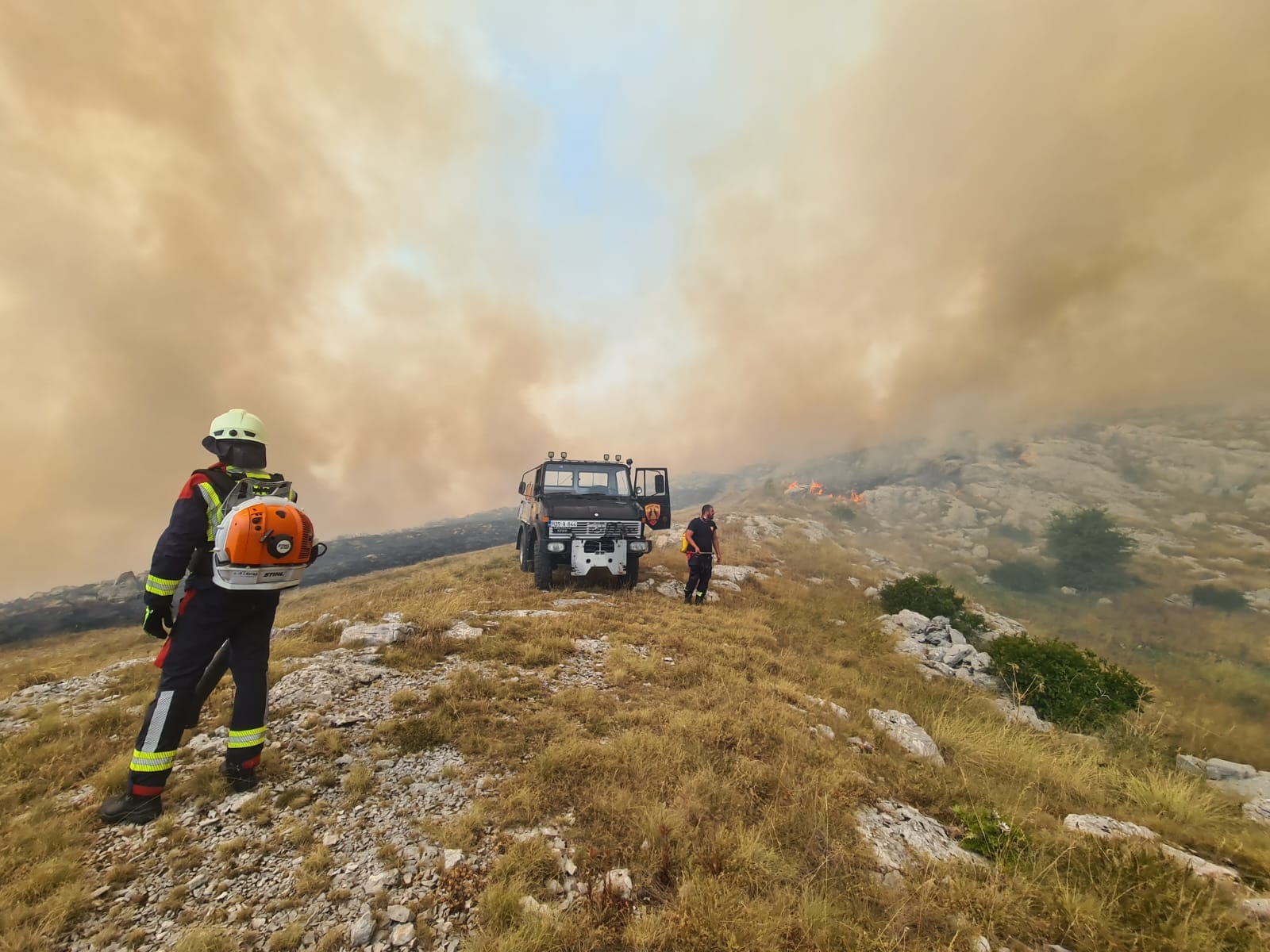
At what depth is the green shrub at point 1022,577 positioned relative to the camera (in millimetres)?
26641

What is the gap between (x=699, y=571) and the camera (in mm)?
11078

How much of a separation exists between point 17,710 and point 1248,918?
438 inches

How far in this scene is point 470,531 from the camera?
7294cm

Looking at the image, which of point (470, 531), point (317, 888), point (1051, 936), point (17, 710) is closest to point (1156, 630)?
point (1051, 936)

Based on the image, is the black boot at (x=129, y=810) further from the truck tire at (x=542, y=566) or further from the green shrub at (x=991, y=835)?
the truck tire at (x=542, y=566)

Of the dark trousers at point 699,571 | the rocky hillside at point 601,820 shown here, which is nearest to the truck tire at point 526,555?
the dark trousers at point 699,571

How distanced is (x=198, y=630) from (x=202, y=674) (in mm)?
321

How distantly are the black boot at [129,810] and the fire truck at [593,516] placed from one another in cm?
766

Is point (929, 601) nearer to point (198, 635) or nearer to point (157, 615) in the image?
point (198, 635)

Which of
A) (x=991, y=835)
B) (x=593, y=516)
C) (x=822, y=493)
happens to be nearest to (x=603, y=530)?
(x=593, y=516)

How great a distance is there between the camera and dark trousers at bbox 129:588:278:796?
129 inches

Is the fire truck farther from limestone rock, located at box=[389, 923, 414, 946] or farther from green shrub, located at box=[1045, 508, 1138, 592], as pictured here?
green shrub, located at box=[1045, 508, 1138, 592]

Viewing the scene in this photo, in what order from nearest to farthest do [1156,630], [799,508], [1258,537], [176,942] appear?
[176,942] → [1156,630] → [1258,537] → [799,508]

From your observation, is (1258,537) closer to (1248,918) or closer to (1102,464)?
(1102,464)
